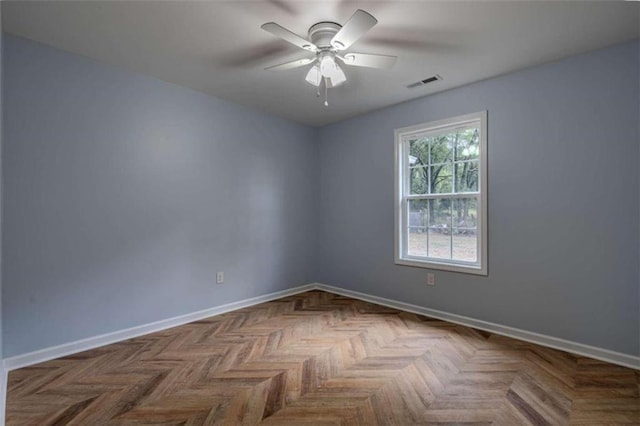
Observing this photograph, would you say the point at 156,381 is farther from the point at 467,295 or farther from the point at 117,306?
the point at 467,295

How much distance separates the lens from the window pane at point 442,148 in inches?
133

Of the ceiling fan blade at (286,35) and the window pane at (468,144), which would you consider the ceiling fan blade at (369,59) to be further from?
the window pane at (468,144)

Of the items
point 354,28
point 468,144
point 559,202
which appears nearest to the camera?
point 354,28

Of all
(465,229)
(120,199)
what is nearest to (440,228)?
(465,229)

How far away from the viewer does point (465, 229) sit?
129 inches

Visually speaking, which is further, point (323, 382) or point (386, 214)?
point (386, 214)

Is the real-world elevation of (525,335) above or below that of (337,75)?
below

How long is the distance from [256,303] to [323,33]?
3.00 meters

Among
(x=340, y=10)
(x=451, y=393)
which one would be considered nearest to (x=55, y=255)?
(x=340, y=10)

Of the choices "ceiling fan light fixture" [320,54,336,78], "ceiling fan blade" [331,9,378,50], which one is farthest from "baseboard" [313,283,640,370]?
"ceiling fan blade" [331,9,378,50]

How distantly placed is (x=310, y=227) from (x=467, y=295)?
2223 mm

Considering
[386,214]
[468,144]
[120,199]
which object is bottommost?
[386,214]

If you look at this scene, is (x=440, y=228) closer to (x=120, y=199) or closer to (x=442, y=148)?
(x=442, y=148)

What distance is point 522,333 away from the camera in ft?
9.30
